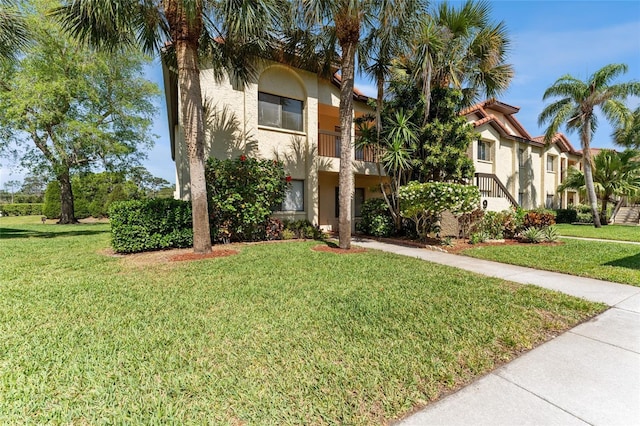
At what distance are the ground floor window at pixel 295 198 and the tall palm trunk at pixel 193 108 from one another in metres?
4.77

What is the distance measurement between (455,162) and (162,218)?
11.6 meters

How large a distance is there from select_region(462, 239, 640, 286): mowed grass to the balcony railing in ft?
25.2

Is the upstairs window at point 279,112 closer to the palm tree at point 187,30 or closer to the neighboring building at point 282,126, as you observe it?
the neighboring building at point 282,126

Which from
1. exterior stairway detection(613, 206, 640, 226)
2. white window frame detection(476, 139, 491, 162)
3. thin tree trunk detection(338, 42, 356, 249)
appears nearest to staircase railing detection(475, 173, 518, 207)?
white window frame detection(476, 139, 491, 162)

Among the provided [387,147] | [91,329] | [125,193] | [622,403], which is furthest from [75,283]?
[125,193]

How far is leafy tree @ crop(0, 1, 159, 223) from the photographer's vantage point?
49.5 ft

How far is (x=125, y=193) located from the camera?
28.7m

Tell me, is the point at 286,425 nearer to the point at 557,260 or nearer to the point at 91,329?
the point at 91,329

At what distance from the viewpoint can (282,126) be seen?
1302 cm

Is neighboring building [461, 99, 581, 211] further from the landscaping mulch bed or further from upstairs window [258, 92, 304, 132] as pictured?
the landscaping mulch bed

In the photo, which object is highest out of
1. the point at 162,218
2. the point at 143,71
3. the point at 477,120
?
the point at 143,71

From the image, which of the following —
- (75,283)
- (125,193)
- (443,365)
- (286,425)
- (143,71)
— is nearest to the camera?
(286,425)

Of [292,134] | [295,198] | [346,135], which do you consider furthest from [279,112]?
[346,135]

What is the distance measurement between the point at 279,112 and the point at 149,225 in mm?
7378
